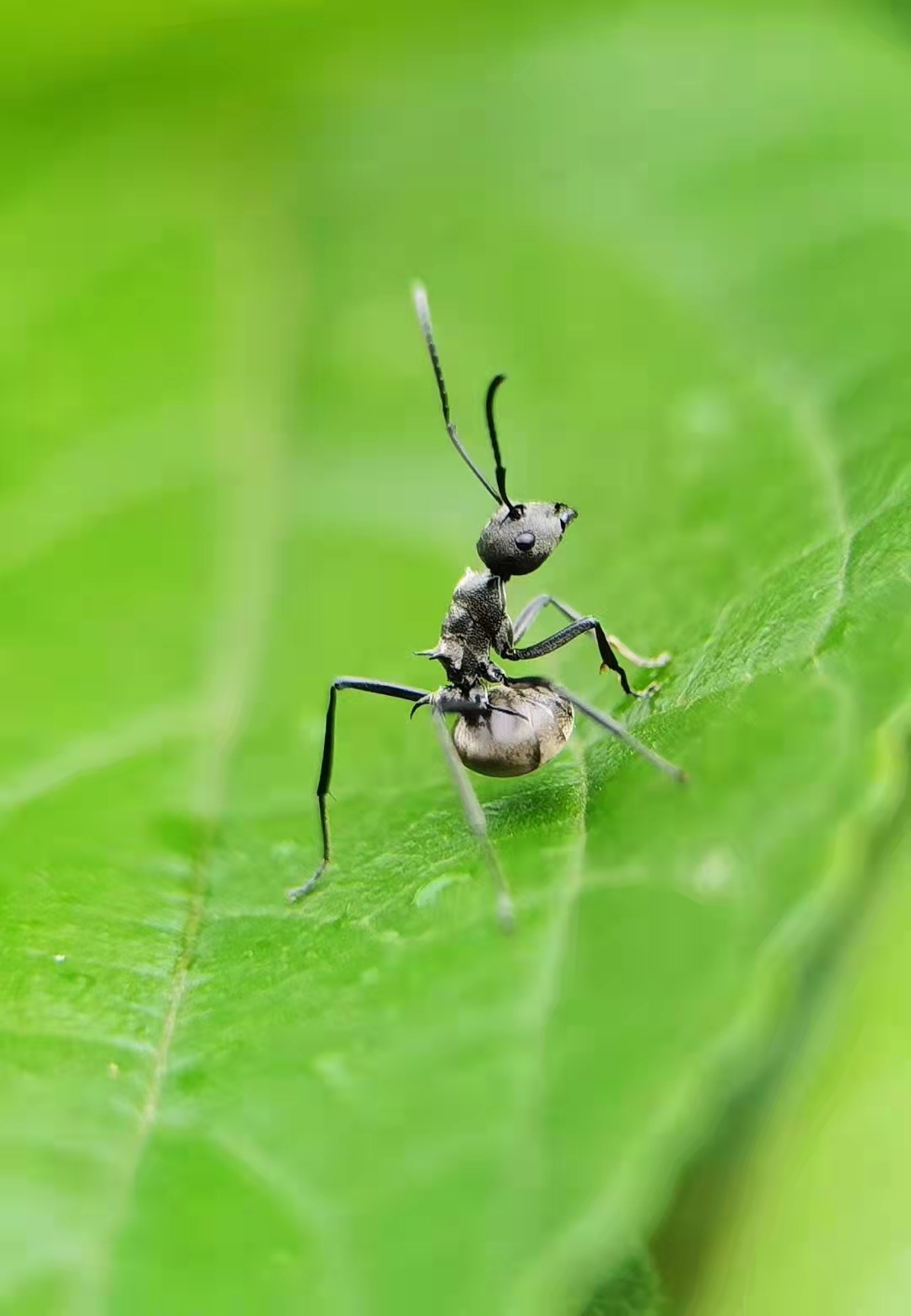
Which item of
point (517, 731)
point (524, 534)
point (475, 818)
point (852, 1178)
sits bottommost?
point (852, 1178)

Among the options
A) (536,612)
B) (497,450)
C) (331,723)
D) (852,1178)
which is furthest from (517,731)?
(852,1178)

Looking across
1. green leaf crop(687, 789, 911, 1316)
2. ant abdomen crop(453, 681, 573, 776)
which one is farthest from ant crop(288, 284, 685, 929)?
green leaf crop(687, 789, 911, 1316)

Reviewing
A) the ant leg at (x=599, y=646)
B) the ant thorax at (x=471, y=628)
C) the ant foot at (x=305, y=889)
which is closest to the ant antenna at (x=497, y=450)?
the ant thorax at (x=471, y=628)

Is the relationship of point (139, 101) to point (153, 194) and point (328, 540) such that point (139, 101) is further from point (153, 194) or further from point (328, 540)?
point (328, 540)

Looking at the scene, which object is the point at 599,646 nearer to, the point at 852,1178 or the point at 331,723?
the point at 331,723

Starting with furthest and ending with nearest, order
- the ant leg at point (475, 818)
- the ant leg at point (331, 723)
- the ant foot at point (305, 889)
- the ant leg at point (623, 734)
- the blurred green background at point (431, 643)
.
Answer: the ant leg at point (331, 723) → the ant foot at point (305, 889) → the ant leg at point (623, 734) → the ant leg at point (475, 818) → the blurred green background at point (431, 643)

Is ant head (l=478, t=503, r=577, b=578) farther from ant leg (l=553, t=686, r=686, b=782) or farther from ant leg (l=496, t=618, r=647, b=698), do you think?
ant leg (l=553, t=686, r=686, b=782)

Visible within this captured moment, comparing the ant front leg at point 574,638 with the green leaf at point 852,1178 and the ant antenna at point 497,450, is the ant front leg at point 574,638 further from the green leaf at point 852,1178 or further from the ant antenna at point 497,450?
the green leaf at point 852,1178
